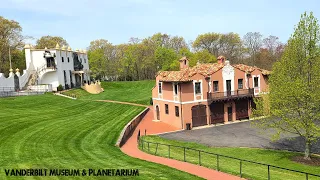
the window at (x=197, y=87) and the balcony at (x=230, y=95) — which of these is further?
the balcony at (x=230, y=95)

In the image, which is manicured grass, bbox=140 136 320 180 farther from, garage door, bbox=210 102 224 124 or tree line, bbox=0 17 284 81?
tree line, bbox=0 17 284 81

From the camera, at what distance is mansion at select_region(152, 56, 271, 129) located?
34375 millimetres

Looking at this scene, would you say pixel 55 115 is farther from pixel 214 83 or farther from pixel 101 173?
pixel 101 173

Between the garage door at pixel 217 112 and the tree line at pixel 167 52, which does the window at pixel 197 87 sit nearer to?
the garage door at pixel 217 112

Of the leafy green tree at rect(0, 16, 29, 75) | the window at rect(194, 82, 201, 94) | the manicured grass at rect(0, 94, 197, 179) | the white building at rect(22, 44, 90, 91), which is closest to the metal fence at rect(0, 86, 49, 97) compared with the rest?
the white building at rect(22, 44, 90, 91)

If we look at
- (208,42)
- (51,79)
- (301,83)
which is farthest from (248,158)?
(208,42)

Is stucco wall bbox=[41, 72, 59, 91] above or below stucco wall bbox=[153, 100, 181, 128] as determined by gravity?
above

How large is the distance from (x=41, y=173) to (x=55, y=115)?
2065cm

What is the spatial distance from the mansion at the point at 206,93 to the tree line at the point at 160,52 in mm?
35372

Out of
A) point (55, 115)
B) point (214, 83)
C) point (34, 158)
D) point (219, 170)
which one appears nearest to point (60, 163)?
point (34, 158)

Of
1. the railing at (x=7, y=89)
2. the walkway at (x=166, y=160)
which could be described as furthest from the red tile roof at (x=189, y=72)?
the railing at (x=7, y=89)

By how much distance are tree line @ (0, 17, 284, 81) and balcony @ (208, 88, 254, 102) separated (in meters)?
36.3

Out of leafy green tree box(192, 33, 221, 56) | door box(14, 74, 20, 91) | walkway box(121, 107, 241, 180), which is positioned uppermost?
leafy green tree box(192, 33, 221, 56)

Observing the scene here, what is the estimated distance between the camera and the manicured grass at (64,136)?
15.0 metres
